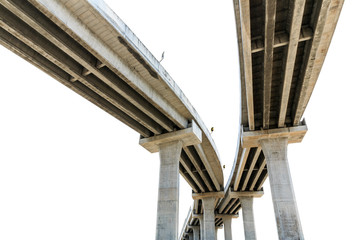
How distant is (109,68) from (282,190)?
14572 mm

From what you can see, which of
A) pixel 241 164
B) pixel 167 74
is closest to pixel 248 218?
pixel 241 164

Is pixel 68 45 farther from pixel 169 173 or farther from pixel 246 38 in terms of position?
pixel 169 173

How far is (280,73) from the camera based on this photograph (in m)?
15.2

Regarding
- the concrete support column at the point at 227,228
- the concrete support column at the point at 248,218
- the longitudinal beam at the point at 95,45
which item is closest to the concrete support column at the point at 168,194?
the longitudinal beam at the point at 95,45

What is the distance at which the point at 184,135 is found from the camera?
19203mm

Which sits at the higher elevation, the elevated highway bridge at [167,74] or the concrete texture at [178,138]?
the elevated highway bridge at [167,74]

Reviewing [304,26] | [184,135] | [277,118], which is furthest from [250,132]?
[304,26]

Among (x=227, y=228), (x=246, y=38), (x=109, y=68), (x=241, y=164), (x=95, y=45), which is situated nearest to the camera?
(x=246, y=38)

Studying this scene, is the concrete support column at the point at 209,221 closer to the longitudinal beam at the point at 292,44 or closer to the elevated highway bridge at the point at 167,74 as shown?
the elevated highway bridge at the point at 167,74

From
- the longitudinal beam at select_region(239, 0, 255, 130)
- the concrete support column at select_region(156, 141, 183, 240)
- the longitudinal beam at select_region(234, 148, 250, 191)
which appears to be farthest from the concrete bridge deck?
the longitudinal beam at select_region(234, 148, 250, 191)

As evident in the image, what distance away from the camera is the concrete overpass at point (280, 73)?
10.5 metres

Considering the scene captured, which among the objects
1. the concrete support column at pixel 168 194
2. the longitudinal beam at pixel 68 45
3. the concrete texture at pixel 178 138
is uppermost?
the longitudinal beam at pixel 68 45

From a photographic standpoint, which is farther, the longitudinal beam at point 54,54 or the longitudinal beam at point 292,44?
the longitudinal beam at point 54,54

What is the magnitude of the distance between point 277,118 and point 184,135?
7540mm
